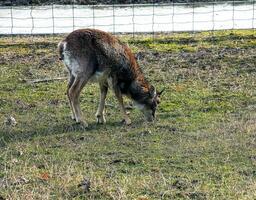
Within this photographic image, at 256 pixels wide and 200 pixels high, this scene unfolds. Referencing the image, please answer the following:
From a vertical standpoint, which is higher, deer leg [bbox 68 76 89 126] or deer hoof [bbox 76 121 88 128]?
deer leg [bbox 68 76 89 126]

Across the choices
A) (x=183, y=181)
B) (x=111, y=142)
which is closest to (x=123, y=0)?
(x=111, y=142)

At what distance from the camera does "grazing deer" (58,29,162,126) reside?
38.3 feet

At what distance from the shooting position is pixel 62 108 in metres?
12.5

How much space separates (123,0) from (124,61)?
53.1ft

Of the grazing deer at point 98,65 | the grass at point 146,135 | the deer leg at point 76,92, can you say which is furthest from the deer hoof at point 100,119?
the deer leg at point 76,92

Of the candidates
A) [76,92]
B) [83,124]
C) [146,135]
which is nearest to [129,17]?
[76,92]

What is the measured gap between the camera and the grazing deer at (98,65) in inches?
460

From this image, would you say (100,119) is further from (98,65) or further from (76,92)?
(98,65)

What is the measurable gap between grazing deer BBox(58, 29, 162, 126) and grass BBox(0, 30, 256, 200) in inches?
10.2

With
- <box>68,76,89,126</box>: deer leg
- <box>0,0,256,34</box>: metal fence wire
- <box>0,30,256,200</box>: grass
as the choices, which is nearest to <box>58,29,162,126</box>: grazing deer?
<box>68,76,89,126</box>: deer leg

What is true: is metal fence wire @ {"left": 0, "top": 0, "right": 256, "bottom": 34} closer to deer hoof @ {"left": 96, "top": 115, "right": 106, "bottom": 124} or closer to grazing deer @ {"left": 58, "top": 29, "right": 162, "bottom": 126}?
grazing deer @ {"left": 58, "top": 29, "right": 162, "bottom": 126}

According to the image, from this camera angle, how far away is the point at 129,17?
75.4 ft

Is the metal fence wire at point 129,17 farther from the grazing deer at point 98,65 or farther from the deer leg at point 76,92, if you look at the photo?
the deer leg at point 76,92

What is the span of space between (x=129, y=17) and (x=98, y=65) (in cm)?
1142
